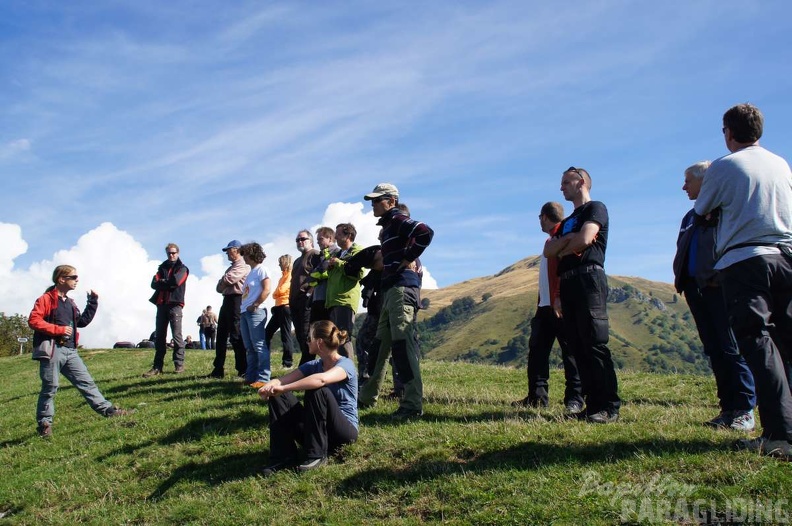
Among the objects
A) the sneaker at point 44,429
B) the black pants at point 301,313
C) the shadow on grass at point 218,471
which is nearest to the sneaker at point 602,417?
the shadow on grass at point 218,471

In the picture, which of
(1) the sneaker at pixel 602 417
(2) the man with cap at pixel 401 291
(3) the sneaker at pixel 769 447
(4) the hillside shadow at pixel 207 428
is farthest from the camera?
(4) the hillside shadow at pixel 207 428

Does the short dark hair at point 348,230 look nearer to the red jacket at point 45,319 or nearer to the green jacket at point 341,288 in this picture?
the green jacket at point 341,288

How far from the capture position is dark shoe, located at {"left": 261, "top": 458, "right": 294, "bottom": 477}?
288 inches

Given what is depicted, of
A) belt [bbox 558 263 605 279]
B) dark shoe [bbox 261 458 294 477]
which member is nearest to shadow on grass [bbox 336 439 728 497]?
dark shoe [bbox 261 458 294 477]

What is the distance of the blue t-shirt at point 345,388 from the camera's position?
7.73 m

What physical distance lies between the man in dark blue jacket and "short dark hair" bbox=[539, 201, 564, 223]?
1.88 m

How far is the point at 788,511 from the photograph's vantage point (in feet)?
15.1

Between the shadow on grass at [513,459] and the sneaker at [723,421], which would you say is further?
the sneaker at [723,421]

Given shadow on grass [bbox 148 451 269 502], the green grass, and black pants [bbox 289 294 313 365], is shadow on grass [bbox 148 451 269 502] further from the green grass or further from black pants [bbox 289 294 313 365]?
black pants [bbox 289 294 313 365]

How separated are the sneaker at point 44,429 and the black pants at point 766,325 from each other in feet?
34.0

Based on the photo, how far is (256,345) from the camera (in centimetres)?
1166

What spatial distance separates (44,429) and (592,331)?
9.00m

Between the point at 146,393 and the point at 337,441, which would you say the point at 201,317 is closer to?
the point at 146,393

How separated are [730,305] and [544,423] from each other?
264cm
